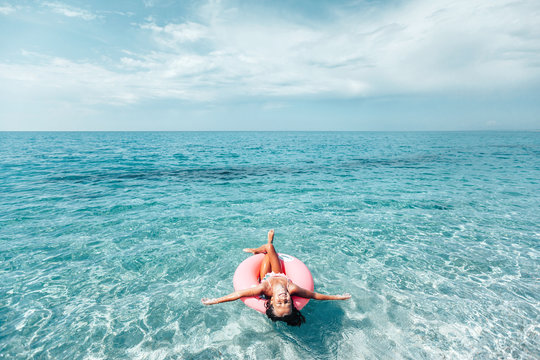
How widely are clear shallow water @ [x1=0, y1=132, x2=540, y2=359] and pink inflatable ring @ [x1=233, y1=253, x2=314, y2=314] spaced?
28.0 inches

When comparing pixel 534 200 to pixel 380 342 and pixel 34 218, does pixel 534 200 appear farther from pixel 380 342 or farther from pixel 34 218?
pixel 34 218

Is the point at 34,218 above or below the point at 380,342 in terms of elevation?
above

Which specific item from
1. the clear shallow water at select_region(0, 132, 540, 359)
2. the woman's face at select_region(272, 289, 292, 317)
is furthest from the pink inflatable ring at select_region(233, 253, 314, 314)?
the clear shallow water at select_region(0, 132, 540, 359)

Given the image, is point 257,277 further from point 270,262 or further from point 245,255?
point 245,255

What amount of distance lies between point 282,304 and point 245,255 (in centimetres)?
361

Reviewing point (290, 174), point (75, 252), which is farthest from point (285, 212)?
point (290, 174)

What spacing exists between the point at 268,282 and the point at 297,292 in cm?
57

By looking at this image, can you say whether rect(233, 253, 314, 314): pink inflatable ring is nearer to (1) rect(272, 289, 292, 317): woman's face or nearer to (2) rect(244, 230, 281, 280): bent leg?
(2) rect(244, 230, 281, 280): bent leg

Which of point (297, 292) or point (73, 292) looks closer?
point (297, 292)

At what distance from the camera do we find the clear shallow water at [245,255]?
184 inches

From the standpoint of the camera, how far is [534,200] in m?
12.5

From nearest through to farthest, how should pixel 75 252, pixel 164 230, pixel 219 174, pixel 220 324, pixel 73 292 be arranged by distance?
pixel 220 324 < pixel 73 292 < pixel 75 252 < pixel 164 230 < pixel 219 174

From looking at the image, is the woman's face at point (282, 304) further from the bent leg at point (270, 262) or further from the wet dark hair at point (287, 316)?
the bent leg at point (270, 262)

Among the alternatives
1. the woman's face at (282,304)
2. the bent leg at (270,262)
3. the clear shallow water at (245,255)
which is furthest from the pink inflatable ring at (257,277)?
the clear shallow water at (245,255)
